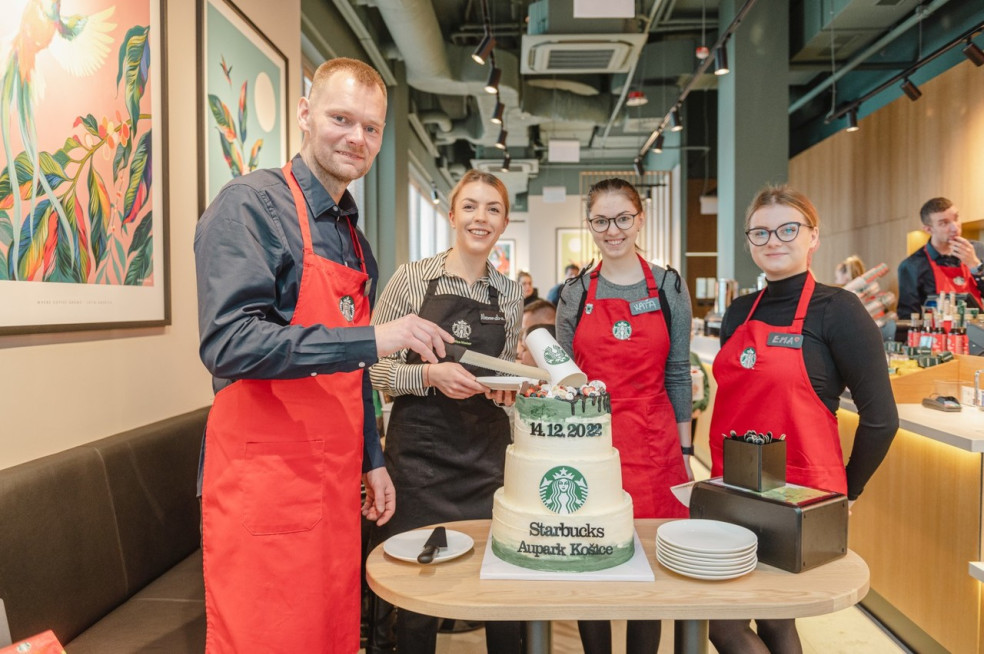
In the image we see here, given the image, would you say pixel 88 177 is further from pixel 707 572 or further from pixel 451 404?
pixel 707 572

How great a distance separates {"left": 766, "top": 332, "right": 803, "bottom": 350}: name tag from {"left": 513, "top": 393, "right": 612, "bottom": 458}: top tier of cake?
2.39 feet

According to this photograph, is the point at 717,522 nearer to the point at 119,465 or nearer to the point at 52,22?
the point at 119,465

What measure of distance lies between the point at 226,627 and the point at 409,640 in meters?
0.63

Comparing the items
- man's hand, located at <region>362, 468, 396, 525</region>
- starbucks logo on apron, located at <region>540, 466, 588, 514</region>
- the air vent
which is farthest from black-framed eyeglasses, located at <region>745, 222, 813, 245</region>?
the air vent

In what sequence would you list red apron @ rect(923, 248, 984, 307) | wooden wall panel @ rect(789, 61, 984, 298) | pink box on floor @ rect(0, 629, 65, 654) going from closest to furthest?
pink box on floor @ rect(0, 629, 65, 654)
red apron @ rect(923, 248, 984, 307)
wooden wall panel @ rect(789, 61, 984, 298)

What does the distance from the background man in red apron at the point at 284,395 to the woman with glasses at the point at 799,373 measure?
927mm

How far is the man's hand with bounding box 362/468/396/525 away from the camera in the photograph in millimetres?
1693

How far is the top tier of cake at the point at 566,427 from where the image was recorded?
→ 1.29 meters

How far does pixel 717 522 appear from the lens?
4.58 feet

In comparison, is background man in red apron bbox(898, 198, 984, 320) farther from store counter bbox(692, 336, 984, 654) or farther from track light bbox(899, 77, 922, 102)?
store counter bbox(692, 336, 984, 654)

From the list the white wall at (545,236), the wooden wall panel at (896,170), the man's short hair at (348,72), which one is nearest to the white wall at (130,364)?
the man's short hair at (348,72)

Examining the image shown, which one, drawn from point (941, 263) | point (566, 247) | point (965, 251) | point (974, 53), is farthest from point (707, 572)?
point (566, 247)

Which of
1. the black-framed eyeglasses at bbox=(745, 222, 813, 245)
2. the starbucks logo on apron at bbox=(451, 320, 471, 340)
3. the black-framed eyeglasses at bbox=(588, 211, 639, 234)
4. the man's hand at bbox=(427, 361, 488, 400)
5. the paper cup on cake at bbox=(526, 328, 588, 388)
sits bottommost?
the man's hand at bbox=(427, 361, 488, 400)

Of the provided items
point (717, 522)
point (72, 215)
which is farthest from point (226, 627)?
point (72, 215)
